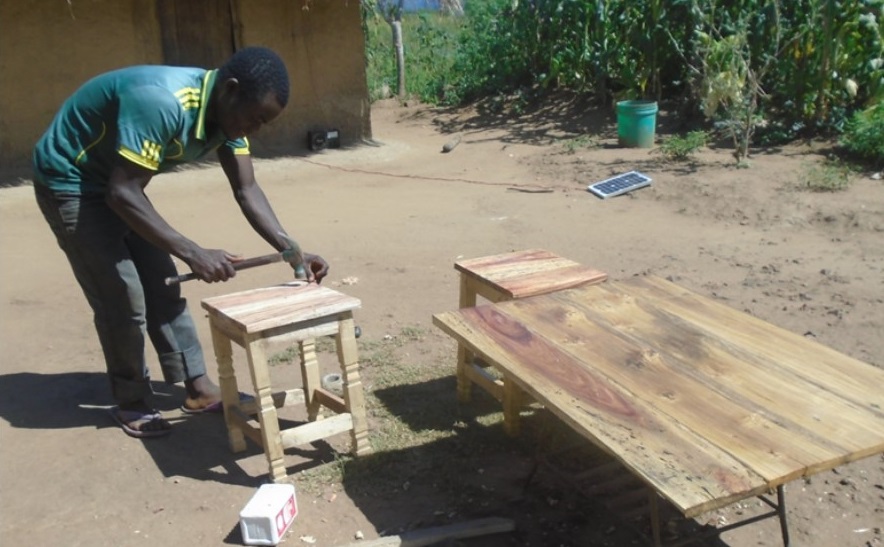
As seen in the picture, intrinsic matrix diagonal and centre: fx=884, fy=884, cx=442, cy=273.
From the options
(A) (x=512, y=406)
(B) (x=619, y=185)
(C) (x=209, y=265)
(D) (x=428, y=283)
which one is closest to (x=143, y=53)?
(B) (x=619, y=185)

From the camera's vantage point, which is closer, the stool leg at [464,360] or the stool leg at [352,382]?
the stool leg at [352,382]

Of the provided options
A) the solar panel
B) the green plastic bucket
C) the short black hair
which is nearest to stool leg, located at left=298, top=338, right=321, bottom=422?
the short black hair

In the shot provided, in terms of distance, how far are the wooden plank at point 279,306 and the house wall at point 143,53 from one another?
21.0ft

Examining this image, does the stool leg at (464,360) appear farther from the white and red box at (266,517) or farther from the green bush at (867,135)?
the green bush at (867,135)

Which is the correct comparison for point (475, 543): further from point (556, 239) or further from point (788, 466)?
point (556, 239)

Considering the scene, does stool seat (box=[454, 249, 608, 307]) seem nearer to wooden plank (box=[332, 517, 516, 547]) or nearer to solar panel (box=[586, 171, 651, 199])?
wooden plank (box=[332, 517, 516, 547])

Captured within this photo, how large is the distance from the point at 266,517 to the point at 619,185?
5.73 m

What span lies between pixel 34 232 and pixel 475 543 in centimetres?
562

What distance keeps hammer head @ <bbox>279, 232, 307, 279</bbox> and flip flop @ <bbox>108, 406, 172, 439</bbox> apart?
90 centimetres

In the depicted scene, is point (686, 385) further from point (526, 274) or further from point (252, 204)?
point (252, 204)

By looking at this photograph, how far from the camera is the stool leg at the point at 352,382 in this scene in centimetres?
339

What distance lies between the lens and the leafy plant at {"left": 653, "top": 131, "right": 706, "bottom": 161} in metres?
8.85

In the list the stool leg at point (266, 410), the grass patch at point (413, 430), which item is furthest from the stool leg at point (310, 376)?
the stool leg at point (266, 410)

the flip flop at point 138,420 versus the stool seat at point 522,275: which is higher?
the stool seat at point 522,275
